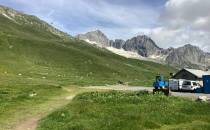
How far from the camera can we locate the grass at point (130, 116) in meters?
33.2

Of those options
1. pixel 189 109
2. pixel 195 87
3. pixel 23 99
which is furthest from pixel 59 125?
pixel 195 87

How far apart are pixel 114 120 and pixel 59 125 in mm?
4191

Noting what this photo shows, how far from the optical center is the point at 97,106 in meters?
42.2

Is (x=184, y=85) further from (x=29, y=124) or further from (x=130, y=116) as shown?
(x=29, y=124)

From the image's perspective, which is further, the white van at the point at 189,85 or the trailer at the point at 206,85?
the white van at the point at 189,85

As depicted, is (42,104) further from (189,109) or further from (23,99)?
(189,109)

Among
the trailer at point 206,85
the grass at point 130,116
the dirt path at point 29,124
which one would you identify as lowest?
the dirt path at point 29,124

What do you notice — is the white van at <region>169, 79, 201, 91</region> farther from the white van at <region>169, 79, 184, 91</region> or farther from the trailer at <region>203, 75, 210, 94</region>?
the trailer at <region>203, 75, 210, 94</region>

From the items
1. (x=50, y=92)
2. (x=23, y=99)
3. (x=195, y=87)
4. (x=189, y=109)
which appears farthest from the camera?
(x=195, y=87)

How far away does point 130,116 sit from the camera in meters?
36.1

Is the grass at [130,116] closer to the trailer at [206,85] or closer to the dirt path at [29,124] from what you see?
the dirt path at [29,124]

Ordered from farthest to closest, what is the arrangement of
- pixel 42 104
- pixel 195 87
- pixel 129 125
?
pixel 195 87 < pixel 42 104 < pixel 129 125

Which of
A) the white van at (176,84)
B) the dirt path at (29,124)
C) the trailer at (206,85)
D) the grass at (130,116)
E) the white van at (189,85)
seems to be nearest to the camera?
the grass at (130,116)

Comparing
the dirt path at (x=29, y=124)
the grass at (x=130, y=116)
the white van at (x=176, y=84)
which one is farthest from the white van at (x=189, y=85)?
the dirt path at (x=29, y=124)
